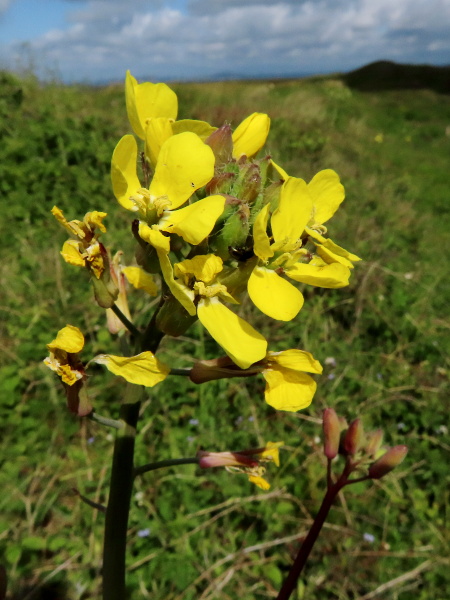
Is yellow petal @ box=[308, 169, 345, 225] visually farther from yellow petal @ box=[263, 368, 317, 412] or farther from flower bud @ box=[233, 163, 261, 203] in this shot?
yellow petal @ box=[263, 368, 317, 412]

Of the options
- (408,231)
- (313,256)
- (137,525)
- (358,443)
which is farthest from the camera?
(408,231)

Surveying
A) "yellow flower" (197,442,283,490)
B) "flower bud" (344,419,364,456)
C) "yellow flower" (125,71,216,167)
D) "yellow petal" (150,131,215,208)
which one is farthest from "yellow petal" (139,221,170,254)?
"flower bud" (344,419,364,456)

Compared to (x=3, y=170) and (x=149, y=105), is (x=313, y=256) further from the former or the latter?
(x=3, y=170)

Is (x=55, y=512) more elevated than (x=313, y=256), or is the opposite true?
(x=313, y=256)

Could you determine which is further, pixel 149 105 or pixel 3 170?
pixel 3 170

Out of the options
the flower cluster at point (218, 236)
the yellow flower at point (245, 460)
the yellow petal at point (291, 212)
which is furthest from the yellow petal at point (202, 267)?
the yellow flower at point (245, 460)

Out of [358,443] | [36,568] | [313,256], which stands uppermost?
[313,256]

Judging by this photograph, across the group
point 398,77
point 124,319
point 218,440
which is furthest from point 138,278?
point 398,77

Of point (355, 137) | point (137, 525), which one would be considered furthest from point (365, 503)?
point (355, 137)
